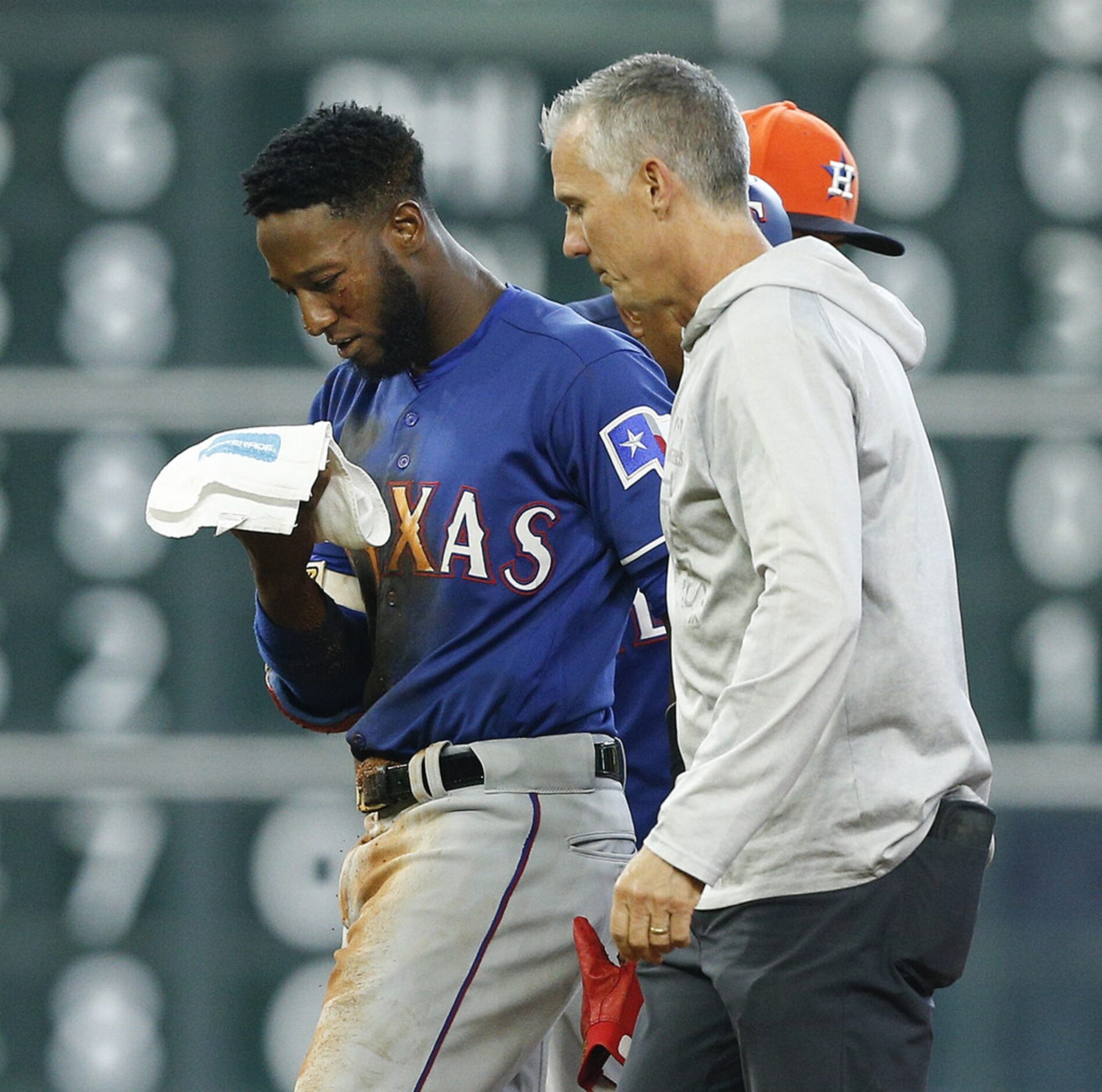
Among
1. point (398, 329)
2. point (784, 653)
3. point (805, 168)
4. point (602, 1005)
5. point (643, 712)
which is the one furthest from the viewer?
point (805, 168)

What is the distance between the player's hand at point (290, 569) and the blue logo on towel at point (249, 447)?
56 mm

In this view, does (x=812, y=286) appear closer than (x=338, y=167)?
Yes

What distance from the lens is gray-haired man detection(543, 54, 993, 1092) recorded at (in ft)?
5.47

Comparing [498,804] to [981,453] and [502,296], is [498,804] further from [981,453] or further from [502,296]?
[981,453]

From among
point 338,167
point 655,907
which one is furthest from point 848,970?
point 338,167

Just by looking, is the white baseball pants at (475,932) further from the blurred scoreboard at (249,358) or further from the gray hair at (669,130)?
the blurred scoreboard at (249,358)

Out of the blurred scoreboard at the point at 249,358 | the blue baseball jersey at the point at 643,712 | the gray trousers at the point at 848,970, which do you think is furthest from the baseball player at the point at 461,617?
the blurred scoreboard at the point at 249,358

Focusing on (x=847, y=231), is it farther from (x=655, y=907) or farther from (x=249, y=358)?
(x=249, y=358)

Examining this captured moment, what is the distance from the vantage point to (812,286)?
5.90 feet

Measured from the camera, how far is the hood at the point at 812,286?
1801 mm

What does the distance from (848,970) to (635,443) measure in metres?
0.69

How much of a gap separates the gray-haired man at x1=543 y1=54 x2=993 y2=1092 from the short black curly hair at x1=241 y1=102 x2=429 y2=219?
0.47 m

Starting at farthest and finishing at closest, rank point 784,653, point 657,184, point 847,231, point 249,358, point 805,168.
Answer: point 249,358
point 805,168
point 847,231
point 657,184
point 784,653

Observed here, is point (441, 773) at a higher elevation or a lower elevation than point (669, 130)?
lower
